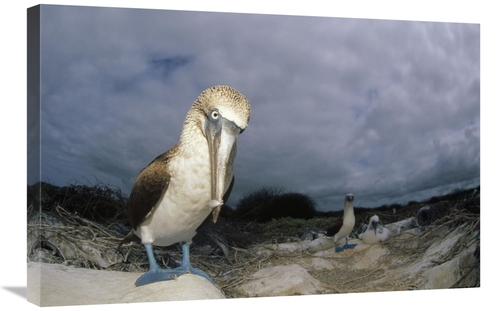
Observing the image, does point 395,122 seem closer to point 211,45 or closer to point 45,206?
point 211,45

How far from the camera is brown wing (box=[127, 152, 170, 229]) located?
7172 mm

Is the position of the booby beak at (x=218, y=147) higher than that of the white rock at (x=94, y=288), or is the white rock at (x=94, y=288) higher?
the booby beak at (x=218, y=147)

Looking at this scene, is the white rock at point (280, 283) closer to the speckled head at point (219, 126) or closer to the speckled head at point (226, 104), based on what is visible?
the speckled head at point (219, 126)

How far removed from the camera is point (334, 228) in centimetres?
823

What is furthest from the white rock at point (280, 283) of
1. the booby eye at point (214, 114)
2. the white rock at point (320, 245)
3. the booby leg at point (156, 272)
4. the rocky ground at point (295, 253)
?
the booby eye at point (214, 114)

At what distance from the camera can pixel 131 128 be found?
24.2ft

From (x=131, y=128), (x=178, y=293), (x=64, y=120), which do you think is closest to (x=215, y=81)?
(x=131, y=128)

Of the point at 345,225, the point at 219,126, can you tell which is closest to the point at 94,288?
the point at 219,126

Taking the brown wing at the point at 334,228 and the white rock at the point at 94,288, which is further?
the brown wing at the point at 334,228

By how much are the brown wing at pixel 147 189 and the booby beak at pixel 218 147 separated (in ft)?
1.33

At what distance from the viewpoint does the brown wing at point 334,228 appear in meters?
8.22

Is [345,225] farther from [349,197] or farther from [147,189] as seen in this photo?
[147,189]

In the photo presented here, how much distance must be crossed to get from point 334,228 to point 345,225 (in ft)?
0.38

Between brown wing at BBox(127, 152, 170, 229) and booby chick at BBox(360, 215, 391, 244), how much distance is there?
224cm
